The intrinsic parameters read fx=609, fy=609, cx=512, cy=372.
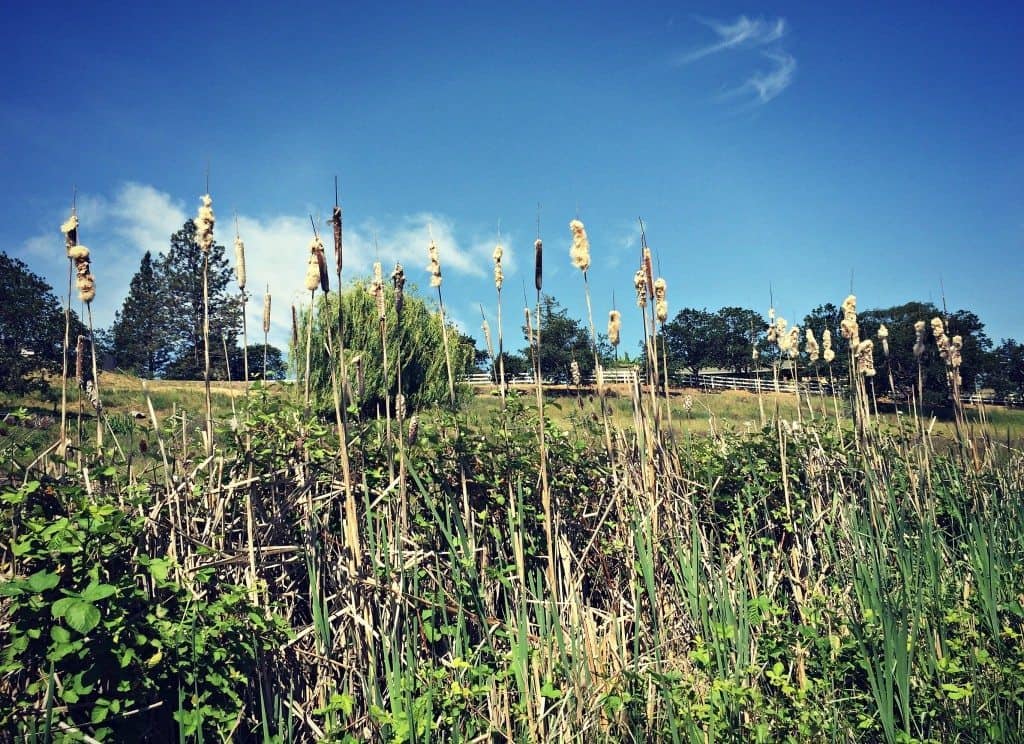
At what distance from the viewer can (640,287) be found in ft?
11.7

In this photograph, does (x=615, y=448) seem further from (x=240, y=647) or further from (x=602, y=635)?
(x=240, y=647)

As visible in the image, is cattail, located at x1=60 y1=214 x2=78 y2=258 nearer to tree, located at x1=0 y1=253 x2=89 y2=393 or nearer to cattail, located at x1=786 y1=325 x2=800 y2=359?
cattail, located at x1=786 y1=325 x2=800 y2=359

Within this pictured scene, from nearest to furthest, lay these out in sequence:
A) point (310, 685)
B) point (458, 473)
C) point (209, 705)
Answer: point (209, 705) < point (310, 685) < point (458, 473)

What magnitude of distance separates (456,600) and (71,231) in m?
2.35

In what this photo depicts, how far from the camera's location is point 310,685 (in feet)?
8.81

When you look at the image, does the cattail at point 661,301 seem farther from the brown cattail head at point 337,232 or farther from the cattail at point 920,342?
the cattail at point 920,342

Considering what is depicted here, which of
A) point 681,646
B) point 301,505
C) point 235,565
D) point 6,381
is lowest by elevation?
point 681,646

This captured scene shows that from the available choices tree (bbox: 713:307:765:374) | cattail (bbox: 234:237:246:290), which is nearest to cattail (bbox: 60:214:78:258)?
cattail (bbox: 234:237:246:290)

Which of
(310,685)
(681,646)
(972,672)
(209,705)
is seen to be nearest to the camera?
(209,705)

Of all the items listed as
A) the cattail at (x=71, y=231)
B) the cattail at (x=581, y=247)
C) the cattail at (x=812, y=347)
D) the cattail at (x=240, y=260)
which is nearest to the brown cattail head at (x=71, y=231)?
the cattail at (x=71, y=231)

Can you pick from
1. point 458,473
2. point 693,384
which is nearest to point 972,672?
point 458,473

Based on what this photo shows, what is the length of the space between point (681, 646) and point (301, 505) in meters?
1.98

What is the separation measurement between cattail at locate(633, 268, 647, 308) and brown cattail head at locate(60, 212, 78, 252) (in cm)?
277

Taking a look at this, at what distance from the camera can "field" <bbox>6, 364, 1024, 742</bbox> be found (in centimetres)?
214
